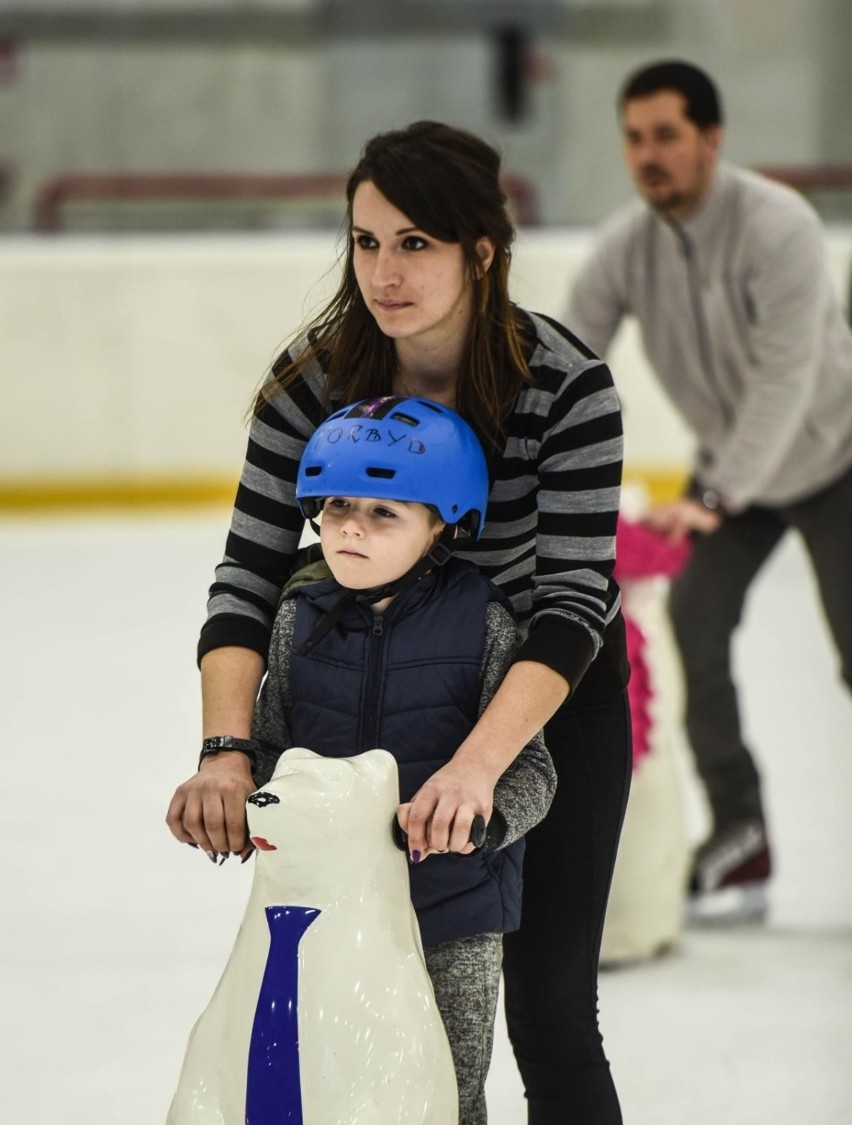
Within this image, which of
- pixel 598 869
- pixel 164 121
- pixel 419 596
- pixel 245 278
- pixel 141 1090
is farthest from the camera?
pixel 164 121

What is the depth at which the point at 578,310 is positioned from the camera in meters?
3.49

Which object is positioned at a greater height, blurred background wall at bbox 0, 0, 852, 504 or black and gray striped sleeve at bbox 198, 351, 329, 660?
blurred background wall at bbox 0, 0, 852, 504

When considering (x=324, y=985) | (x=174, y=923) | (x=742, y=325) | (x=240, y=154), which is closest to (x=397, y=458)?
(x=324, y=985)

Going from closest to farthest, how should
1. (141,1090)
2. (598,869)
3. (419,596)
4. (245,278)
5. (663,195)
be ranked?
1. (419,596)
2. (598,869)
3. (141,1090)
4. (663,195)
5. (245,278)

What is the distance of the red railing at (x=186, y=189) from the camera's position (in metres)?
8.05

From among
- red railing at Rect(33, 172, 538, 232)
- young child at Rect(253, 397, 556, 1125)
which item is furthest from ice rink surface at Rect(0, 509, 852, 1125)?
red railing at Rect(33, 172, 538, 232)

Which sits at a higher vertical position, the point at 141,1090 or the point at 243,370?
the point at 243,370

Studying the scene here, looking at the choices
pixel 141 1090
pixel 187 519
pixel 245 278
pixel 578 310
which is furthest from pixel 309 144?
pixel 141 1090

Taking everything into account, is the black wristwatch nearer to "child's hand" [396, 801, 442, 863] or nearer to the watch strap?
the watch strap

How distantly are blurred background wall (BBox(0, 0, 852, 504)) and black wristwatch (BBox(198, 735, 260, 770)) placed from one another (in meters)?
5.43

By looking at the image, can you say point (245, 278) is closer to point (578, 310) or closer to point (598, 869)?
point (578, 310)

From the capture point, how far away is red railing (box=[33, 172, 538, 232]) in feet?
26.4

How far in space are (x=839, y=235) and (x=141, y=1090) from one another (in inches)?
234

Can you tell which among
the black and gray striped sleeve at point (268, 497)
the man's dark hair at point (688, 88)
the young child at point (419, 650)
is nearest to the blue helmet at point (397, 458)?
the young child at point (419, 650)
